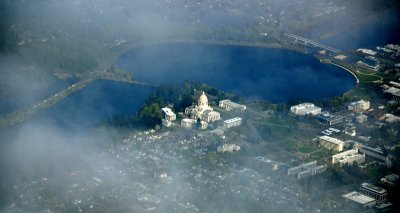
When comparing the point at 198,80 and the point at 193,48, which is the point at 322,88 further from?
the point at 193,48

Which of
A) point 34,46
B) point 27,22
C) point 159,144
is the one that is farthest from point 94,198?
point 27,22

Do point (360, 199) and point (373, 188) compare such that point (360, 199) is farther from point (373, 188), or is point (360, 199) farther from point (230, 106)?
point (230, 106)


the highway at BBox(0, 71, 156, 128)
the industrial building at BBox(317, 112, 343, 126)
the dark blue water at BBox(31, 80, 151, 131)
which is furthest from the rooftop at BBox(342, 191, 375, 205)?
the highway at BBox(0, 71, 156, 128)

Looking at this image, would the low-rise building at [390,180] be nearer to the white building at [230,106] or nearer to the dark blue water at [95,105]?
the white building at [230,106]

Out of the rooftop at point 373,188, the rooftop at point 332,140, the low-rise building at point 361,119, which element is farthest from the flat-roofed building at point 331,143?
the rooftop at point 373,188

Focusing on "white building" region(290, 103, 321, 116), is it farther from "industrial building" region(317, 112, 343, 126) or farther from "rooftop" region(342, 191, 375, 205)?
"rooftop" region(342, 191, 375, 205)

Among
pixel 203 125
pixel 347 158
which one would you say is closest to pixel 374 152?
pixel 347 158
